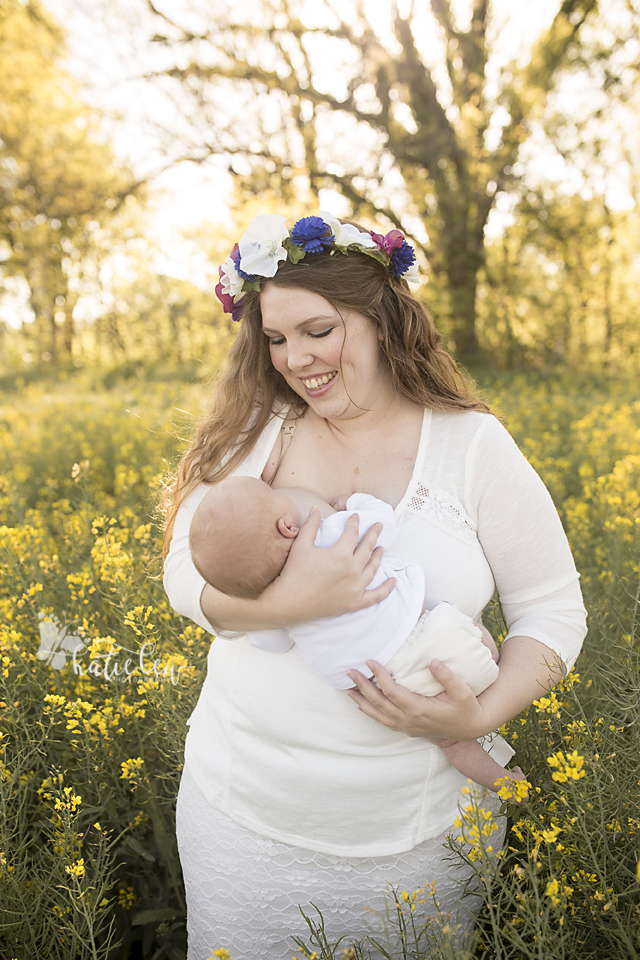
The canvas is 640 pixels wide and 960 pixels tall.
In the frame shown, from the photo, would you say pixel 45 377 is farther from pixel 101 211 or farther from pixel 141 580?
pixel 141 580

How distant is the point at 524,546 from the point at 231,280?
1.06m

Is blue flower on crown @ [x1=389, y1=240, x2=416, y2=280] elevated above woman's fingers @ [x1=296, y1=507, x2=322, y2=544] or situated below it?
above

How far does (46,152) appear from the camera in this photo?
1242cm

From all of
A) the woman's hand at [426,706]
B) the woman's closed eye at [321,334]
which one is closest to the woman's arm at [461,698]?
the woman's hand at [426,706]

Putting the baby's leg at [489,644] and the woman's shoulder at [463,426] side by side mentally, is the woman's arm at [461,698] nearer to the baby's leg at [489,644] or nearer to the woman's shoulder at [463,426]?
the baby's leg at [489,644]

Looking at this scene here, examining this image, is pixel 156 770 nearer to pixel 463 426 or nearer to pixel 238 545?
pixel 238 545

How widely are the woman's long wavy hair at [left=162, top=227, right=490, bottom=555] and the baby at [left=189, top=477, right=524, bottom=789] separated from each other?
10.8 inches

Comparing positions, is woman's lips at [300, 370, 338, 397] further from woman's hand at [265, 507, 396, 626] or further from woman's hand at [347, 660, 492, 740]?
woman's hand at [347, 660, 492, 740]

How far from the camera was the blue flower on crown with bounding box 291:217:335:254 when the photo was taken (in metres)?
1.61

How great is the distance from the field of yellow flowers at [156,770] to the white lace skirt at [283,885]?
0.05 meters

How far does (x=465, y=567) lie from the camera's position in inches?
57.3

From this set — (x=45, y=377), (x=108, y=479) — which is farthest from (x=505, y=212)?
(x=45, y=377)

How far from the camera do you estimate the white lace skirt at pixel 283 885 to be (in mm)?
1396

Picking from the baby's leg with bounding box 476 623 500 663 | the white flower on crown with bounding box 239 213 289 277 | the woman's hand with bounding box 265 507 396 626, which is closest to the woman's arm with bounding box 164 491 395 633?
the woman's hand with bounding box 265 507 396 626
